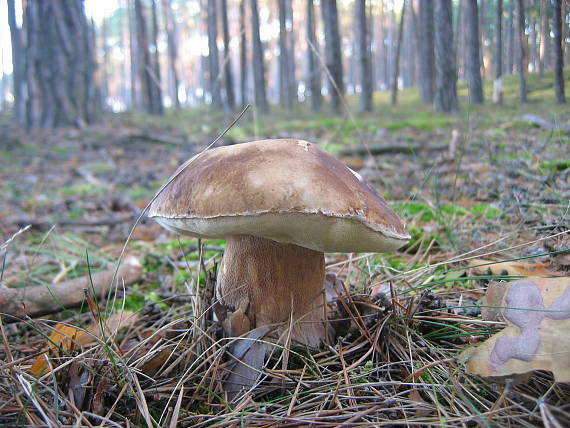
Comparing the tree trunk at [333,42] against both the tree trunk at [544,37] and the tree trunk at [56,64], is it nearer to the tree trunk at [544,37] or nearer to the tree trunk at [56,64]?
the tree trunk at [56,64]

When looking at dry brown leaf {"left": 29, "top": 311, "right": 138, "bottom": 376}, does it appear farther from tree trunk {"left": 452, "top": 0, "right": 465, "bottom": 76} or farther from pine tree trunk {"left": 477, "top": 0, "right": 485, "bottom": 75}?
pine tree trunk {"left": 477, "top": 0, "right": 485, "bottom": 75}

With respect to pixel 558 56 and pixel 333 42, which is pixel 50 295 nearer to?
pixel 558 56

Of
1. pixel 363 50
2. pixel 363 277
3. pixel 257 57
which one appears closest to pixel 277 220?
pixel 363 277

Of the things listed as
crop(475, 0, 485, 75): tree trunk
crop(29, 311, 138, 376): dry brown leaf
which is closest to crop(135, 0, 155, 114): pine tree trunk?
crop(475, 0, 485, 75): tree trunk

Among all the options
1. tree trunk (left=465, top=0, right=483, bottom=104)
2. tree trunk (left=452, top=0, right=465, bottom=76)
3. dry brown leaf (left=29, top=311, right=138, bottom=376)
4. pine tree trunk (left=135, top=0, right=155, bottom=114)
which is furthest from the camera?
pine tree trunk (left=135, top=0, right=155, bottom=114)

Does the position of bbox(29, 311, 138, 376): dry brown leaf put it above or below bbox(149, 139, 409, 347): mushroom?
below
